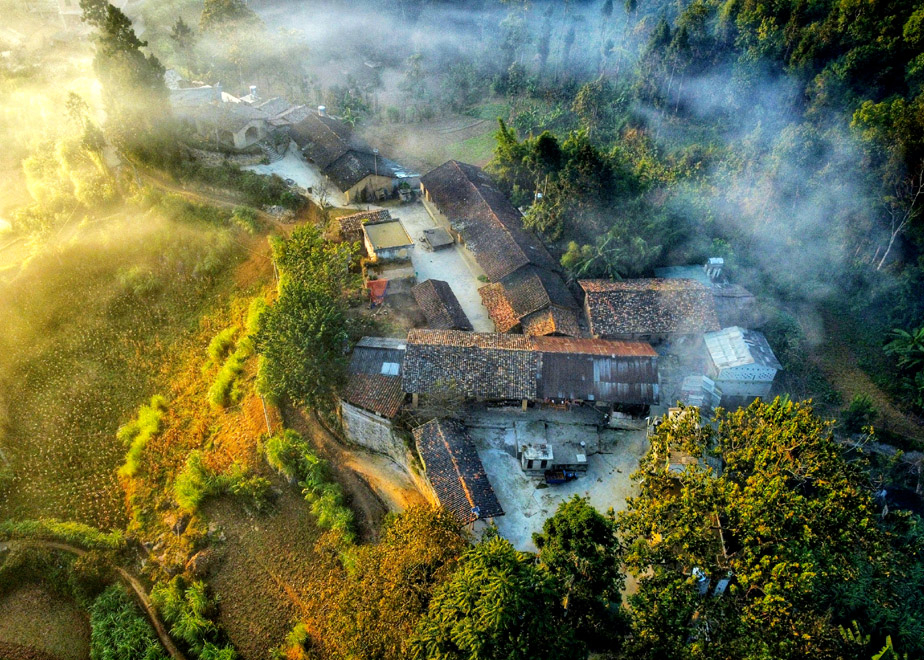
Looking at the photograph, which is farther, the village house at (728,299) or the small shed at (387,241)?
the small shed at (387,241)

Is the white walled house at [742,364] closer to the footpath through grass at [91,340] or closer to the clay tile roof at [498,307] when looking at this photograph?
the clay tile roof at [498,307]

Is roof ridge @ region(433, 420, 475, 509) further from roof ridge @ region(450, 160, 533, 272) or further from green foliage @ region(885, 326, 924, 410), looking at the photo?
green foliage @ region(885, 326, 924, 410)

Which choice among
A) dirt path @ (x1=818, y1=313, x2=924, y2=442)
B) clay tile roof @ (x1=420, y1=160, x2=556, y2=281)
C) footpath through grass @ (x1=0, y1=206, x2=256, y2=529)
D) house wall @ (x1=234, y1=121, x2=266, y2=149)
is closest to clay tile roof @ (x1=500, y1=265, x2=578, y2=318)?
clay tile roof @ (x1=420, y1=160, x2=556, y2=281)

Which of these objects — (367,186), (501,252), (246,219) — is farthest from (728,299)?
(246,219)

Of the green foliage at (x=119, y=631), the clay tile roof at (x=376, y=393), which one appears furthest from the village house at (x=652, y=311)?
the green foliage at (x=119, y=631)

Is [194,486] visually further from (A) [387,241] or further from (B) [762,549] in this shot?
A: (B) [762,549]

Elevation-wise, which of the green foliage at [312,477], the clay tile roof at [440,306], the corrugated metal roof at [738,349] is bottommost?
the green foliage at [312,477]
